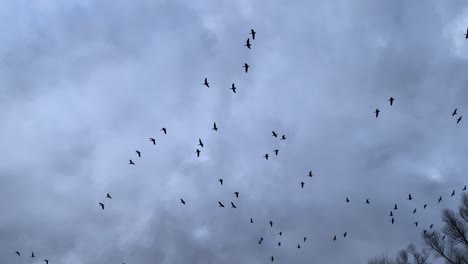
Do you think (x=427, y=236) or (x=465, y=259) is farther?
(x=427, y=236)

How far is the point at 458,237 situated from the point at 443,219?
308 centimetres

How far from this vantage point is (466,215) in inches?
1759

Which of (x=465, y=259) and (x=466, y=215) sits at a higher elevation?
(x=466, y=215)

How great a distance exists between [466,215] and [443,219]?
8.51 feet

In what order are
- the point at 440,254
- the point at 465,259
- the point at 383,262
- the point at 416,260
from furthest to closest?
the point at 383,262
the point at 416,260
the point at 440,254
the point at 465,259

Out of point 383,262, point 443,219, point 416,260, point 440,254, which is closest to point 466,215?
point 443,219

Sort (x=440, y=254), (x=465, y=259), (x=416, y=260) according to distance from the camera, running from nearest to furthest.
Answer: (x=465, y=259) → (x=440, y=254) → (x=416, y=260)

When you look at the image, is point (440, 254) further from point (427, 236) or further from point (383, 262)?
point (383, 262)

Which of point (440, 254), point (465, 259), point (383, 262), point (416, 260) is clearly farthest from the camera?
point (383, 262)

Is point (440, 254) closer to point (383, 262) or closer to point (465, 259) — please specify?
point (465, 259)

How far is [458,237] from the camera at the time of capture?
143ft

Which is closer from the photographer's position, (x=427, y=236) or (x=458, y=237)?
(x=458, y=237)

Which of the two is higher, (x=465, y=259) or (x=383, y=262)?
(x=383, y=262)

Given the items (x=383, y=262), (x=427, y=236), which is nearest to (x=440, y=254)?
(x=427, y=236)
